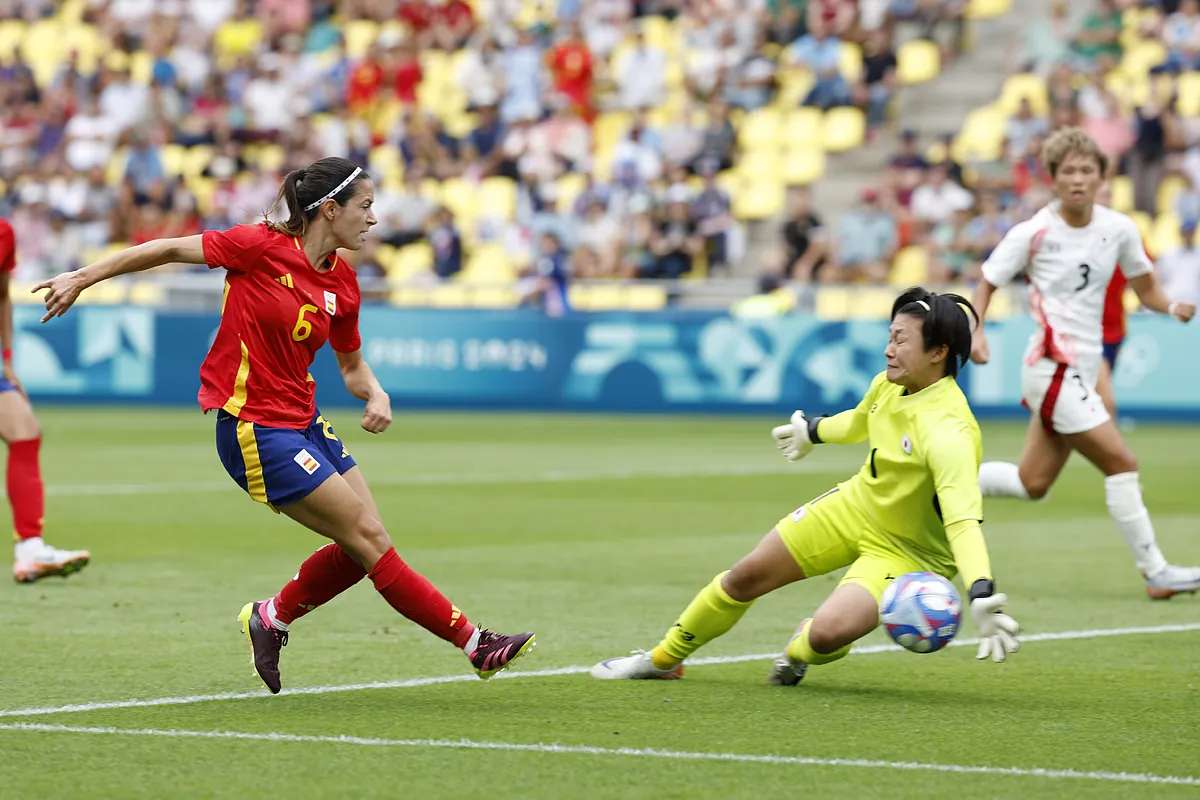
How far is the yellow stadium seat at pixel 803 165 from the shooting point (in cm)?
2767

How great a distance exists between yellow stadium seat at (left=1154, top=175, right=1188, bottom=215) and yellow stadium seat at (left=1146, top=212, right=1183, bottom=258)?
0.23 meters

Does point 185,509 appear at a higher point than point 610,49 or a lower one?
lower

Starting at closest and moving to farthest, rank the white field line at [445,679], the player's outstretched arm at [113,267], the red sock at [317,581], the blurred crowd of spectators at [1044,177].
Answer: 1. the player's outstretched arm at [113,267]
2. the white field line at [445,679]
3. the red sock at [317,581]
4. the blurred crowd of spectators at [1044,177]

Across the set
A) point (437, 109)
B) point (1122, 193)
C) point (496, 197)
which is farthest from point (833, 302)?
point (437, 109)

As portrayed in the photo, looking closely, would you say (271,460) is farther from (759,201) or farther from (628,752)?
(759,201)

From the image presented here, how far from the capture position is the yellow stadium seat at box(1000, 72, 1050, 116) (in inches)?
1017

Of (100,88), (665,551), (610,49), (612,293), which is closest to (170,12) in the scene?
(100,88)

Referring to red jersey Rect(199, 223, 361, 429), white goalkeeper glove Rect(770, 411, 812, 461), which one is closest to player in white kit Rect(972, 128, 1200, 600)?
white goalkeeper glove Rect(770, 411, 812, 461)

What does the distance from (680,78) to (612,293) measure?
4598 mm

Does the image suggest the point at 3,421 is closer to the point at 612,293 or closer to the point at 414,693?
the point at 414,693

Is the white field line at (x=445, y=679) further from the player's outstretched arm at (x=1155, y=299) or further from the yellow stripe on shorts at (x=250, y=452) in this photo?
the player's outstretched arm at (x=1155, y=299)

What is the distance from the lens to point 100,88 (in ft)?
109

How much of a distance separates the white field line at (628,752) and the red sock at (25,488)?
4229mm

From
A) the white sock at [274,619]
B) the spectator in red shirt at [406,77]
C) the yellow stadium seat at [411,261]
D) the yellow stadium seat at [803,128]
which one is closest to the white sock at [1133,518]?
the white sock at [274,619]
